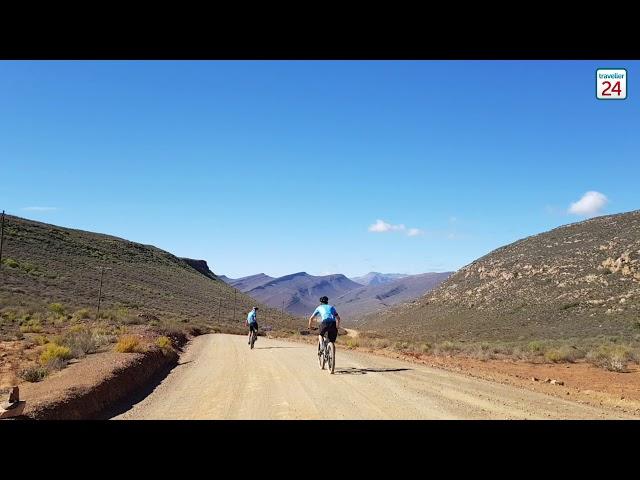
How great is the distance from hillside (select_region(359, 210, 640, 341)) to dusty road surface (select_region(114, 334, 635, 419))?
25481 mm

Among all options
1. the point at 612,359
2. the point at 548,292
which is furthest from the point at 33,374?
the point at 548,292

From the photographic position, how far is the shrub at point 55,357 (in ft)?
45.8

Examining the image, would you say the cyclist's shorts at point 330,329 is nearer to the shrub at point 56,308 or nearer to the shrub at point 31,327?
the shrub at point 31,327

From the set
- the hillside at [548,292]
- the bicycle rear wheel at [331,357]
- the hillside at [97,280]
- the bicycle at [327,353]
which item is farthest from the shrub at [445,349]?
the hillside at [97,280]

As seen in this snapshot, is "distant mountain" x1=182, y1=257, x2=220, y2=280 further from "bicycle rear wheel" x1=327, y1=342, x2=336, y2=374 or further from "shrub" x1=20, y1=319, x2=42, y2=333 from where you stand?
"bicycle rear wheel" x1=327, y1=342, x2=336, y2=374

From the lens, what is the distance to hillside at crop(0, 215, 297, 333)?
44.8 m

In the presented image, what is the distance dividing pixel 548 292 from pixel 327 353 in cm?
4631

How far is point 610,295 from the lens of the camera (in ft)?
145

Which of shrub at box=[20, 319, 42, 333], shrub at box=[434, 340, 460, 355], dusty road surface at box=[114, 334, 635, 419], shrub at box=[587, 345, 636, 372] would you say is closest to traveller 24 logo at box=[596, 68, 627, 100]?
dusty road surface at box=[114, 334, 635, 419]

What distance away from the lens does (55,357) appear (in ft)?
48.5

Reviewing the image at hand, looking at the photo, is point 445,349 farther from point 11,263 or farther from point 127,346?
point 11,263

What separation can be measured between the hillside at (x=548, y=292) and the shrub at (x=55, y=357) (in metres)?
31.4
